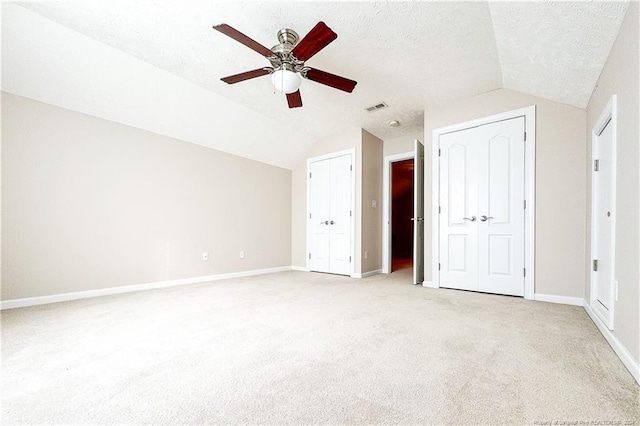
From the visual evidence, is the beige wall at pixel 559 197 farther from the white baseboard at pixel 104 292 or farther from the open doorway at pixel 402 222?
the open doorway at pixel 402 222

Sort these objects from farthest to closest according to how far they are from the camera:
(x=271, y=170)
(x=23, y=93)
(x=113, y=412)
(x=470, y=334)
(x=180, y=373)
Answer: (x=271, y=170) < (x=23, y=93) < (x=470, y=334) < (x=180, y=373) < (x=113, y=412)

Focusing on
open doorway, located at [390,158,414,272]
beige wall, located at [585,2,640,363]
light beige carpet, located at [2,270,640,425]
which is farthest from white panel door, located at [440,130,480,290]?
open doorway, located at [390,158,414,272]

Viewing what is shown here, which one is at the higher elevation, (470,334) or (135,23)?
(135,23)

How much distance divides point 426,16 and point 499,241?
270cm

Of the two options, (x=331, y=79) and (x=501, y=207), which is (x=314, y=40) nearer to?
(x=331, y=79)

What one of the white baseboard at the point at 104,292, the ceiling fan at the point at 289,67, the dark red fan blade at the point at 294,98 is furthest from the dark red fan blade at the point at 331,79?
the white baseboard at the point at 104,292

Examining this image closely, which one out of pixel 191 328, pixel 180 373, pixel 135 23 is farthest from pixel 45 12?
pixel 180 373

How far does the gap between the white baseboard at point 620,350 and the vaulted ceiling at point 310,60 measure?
213cm

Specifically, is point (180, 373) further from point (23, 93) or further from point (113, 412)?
point (23, 93)

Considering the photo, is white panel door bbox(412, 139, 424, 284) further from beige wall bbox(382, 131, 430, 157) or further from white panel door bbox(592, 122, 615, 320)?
white panel door bbox(592, 122, 615, 320)

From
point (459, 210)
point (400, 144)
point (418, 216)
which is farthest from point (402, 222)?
point (459, 210)

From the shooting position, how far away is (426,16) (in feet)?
7.82

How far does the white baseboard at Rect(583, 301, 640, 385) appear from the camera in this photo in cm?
150

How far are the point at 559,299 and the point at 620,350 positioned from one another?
63.3 inches
